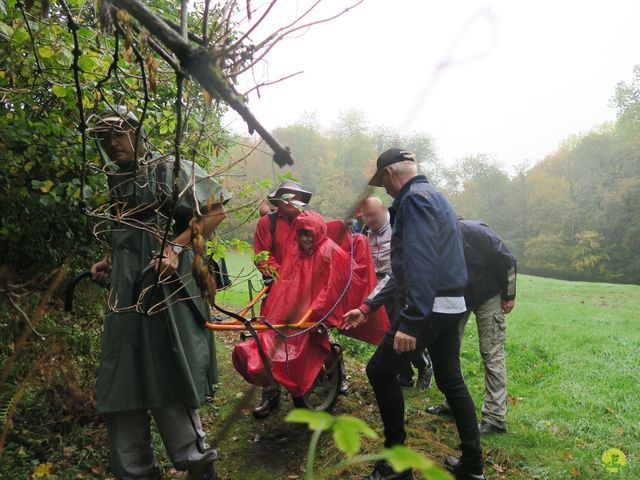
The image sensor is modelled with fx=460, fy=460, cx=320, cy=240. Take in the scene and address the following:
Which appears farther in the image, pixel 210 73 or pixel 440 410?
pixel 440 410

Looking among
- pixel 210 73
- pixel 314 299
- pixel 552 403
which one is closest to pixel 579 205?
pixel 552 403

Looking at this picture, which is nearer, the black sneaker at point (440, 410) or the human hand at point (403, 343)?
the human hand at point (403, 343)

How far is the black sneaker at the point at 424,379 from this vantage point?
4934 millimetres

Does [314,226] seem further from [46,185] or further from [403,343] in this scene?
[46,185]

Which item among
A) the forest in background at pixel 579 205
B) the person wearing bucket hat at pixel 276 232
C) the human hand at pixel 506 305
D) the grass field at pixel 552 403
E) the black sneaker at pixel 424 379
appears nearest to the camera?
the grass field at pixel 552 403

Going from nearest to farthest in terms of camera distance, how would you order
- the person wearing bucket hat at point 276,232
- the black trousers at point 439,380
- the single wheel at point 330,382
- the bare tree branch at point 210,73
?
the bare tree branch at point 210,73, the black trousers at point 439,380, the single wheel at point 330,382, the person wearing bucket hat at point 276,232

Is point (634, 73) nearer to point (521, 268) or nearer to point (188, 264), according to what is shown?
point (521, 268)

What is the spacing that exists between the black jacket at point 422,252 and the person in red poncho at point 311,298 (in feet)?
2.45

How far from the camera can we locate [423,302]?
278 centimetres

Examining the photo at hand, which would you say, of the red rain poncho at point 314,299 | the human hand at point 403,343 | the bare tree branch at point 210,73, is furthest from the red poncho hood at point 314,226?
the bare tree branch at point 210,73

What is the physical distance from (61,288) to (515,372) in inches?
212

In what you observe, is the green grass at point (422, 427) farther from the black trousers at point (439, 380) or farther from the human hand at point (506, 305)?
the human hand at point (506, 305)

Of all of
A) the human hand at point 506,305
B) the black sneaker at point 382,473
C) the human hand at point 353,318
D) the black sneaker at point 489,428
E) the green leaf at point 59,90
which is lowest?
the black sneaker at point 489,428

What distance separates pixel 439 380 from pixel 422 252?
0.93 meters
